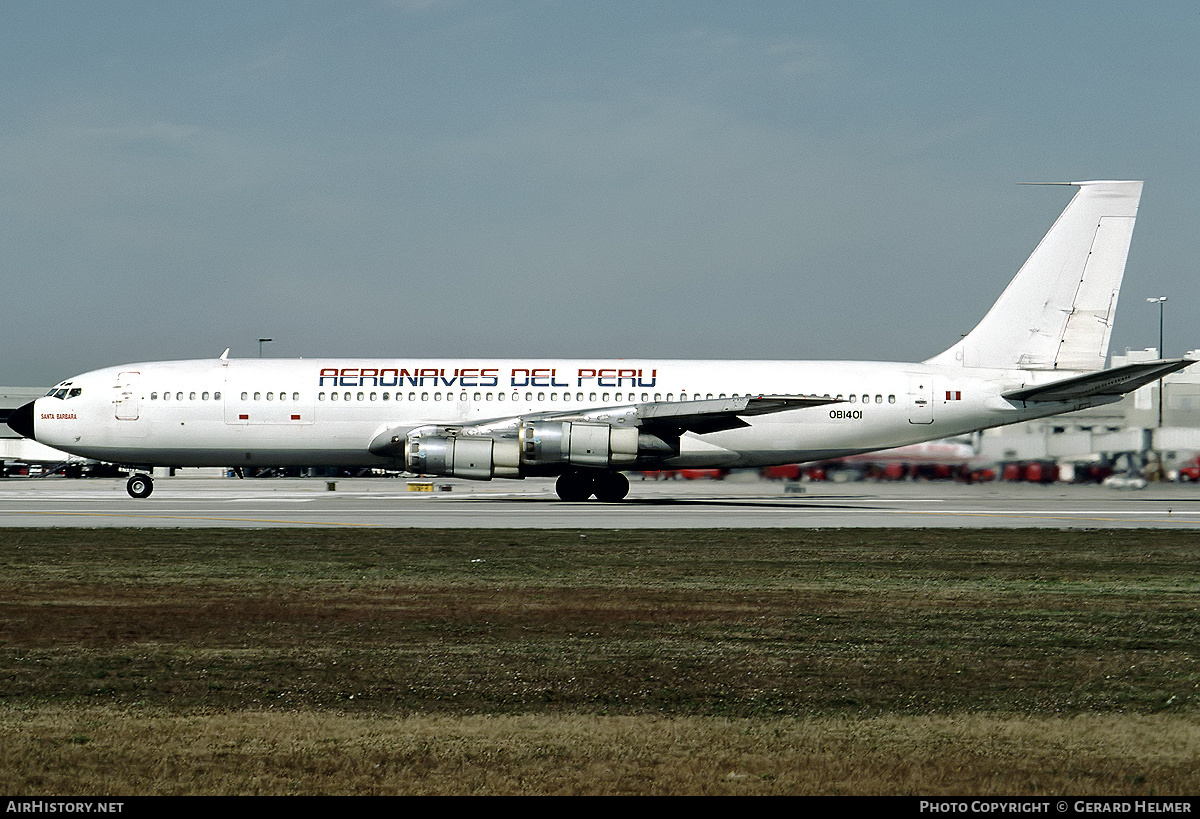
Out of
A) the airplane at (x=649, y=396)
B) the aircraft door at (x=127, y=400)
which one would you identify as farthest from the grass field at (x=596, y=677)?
the aircraft door at (x=127, y=400)

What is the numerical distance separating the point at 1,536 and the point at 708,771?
67.9ft

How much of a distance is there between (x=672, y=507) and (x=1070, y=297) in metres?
14.9

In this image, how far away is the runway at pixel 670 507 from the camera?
2852 centimetres

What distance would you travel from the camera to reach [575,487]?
38219 mm

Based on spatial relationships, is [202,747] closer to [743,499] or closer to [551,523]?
[551,523]

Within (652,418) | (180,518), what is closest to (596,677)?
(180,518)

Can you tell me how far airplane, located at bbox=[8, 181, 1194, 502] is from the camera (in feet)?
122

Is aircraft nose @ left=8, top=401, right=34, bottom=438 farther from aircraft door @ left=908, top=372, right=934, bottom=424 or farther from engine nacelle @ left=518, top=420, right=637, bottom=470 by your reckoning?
aircraft door @ left=908, top=372, right=934, bottom=424

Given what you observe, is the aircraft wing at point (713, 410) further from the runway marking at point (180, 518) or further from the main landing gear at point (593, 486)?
the runway marking at point (180, 518)

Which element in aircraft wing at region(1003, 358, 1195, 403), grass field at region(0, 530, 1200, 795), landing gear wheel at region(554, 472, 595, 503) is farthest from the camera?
landing gear wheel at region(554, 472, 595, 503)

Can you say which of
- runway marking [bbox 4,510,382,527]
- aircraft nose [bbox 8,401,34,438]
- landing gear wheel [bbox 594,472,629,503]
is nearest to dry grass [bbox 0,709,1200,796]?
runway marking [bbox 4,510,382,527]

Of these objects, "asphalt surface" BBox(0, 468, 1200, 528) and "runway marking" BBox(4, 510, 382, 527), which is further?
"asphalt surface" BBox(0, 468, 1200, 528)

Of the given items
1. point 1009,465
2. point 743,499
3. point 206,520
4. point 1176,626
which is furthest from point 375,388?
point 1176,626

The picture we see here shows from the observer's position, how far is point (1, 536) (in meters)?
23.7
